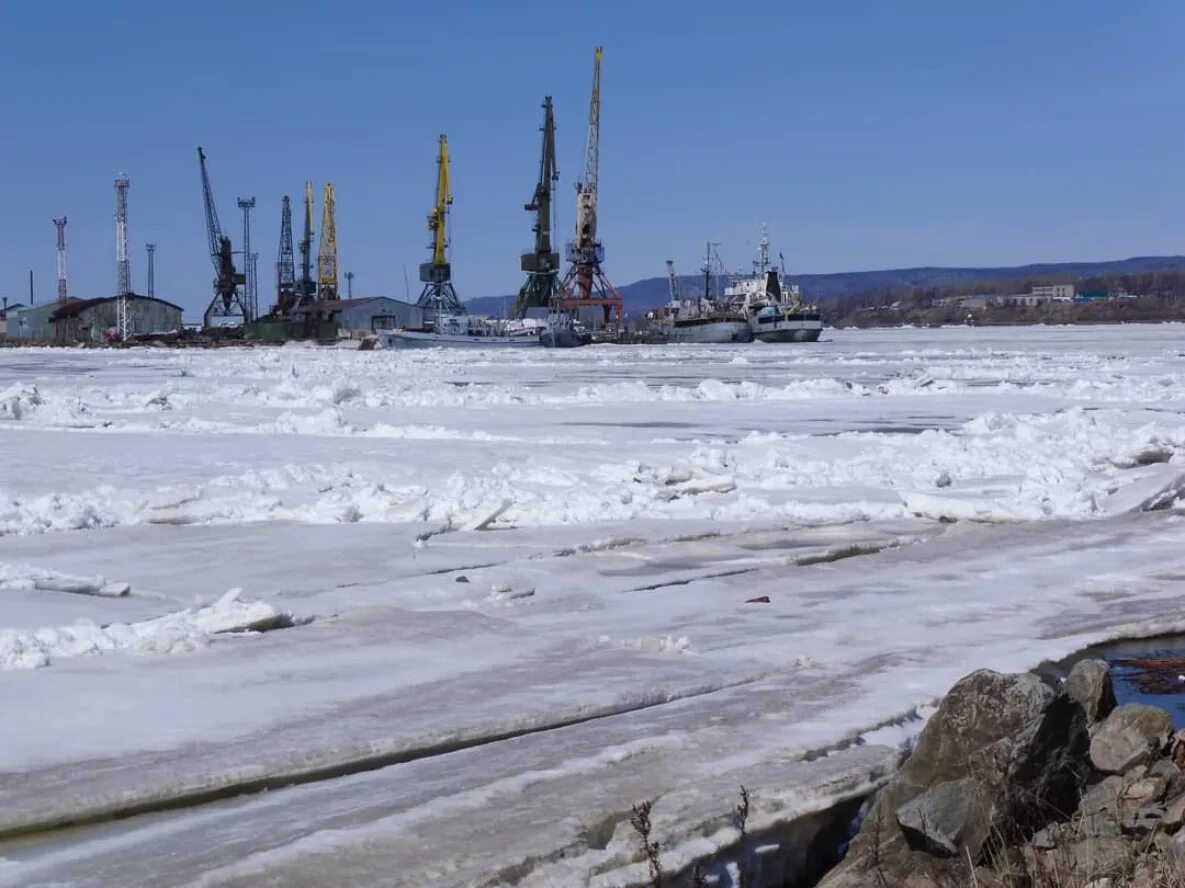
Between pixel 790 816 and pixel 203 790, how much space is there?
173 centimetres

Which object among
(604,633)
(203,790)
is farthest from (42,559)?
(203,790)

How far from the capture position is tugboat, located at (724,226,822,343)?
75.3m

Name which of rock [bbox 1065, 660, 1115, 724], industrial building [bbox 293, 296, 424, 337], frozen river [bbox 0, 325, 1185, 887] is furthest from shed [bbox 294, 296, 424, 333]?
rock [bbox 1065, 660, 1115, 724]

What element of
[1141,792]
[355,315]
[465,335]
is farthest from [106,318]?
[1141,792]

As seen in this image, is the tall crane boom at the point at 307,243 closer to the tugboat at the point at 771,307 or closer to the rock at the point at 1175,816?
the tugboat at the point at 771,307

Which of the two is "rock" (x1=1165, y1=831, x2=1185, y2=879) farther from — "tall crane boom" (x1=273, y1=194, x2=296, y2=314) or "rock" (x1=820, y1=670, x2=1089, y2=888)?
"tall crane boom" (x1=273, y1=194, x2=296, y2=314)

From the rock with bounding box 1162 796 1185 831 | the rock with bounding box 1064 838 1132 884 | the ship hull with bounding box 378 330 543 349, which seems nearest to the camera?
the rock with bounding box 1064 838 1132 884

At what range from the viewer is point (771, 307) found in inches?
3004

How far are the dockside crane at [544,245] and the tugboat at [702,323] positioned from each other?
7051mm

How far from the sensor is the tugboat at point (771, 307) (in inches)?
2965

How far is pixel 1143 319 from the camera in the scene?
133 m

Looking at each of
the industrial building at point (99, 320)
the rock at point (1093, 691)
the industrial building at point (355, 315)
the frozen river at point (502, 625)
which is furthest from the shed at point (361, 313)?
Result: the rock at point (1093, 691)

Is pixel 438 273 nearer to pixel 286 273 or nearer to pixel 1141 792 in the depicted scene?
pixel 286 273

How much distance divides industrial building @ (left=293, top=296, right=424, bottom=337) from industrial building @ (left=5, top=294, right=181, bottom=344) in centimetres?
874
